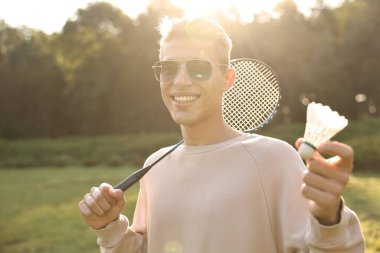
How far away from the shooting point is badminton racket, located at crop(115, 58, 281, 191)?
364 centimetres

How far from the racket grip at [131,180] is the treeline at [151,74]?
3607 cm

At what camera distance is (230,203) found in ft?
8.90

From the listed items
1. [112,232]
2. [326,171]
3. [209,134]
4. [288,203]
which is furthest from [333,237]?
[112,232]

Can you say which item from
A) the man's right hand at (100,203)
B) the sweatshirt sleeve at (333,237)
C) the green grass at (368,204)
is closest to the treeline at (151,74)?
the green grass at (368,204)

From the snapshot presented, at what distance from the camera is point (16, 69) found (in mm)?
45406

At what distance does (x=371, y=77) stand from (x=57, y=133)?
24142mm

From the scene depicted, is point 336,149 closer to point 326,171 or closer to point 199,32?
point 326,171

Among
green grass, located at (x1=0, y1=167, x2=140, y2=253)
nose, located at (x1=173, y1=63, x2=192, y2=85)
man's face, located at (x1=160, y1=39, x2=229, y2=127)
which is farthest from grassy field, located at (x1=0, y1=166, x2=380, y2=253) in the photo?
nose, located at (x1=173, y1=63, x2=192, y2=85)

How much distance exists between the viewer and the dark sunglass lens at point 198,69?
2934mm

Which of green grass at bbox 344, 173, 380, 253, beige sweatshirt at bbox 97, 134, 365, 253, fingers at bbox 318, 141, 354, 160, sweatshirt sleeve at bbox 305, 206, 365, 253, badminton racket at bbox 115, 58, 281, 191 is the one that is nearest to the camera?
fingers at bbox 318, 141, 354, 160

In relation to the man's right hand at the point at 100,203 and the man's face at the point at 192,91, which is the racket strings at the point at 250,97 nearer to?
the man's face at the point at 192,91

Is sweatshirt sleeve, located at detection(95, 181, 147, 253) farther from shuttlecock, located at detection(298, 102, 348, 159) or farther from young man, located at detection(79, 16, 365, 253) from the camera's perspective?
shuttlecock, located at detection(298, 102, 348, 159)

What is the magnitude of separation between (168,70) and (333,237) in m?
1.33

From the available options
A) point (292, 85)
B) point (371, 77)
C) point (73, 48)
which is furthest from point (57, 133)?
point (371, 77)
